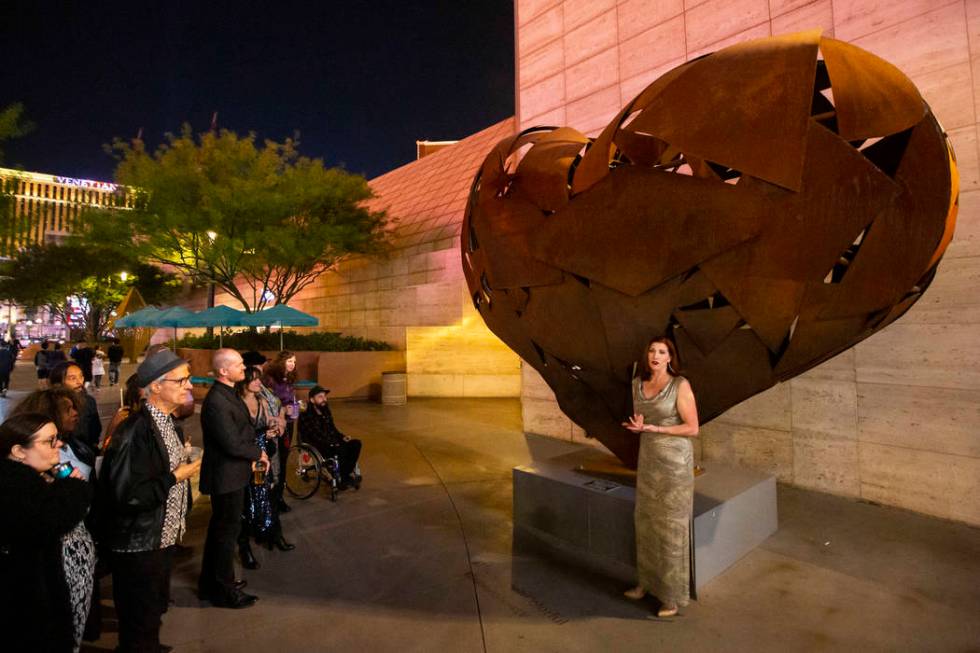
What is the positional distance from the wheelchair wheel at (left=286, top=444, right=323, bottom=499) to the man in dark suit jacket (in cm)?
213

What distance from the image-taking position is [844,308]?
9.57 feet

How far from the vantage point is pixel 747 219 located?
277cm

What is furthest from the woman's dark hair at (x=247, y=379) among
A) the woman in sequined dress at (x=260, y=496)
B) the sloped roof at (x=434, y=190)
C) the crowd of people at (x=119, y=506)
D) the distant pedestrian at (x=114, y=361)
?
the distant pedestrian at (x=114, y=361)

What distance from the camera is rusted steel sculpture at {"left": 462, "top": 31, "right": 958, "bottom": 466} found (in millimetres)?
2670

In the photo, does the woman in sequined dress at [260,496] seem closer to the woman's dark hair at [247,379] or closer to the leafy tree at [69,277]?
the woman's dark hair at [247,379]

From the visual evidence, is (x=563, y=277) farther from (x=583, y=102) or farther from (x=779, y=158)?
(x=583, y=102)

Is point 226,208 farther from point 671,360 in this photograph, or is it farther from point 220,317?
point 671,360

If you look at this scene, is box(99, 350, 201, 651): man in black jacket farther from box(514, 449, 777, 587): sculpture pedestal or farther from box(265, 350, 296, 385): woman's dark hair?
box(514, 449, 777, 587): sculpture pedestal

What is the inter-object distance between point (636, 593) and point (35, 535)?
321cm

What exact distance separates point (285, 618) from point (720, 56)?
427 cm

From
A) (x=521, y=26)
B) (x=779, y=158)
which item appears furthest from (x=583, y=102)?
(x=779, y=158)

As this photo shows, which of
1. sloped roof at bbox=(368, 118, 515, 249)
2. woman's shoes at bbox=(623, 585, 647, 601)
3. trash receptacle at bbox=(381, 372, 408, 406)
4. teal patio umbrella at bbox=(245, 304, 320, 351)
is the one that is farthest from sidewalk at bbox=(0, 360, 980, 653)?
sloped roof at bbox=(368, 118, 515, 249)

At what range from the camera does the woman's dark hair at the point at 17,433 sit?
6.89 ft

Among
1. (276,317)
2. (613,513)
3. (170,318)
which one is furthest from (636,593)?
(170,318)
